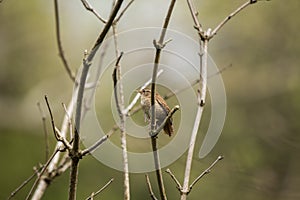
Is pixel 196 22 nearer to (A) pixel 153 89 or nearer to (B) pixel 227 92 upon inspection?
(A) pixel 153 89

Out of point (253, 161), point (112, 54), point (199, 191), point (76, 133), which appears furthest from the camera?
point (199, 191)

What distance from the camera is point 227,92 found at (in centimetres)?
491

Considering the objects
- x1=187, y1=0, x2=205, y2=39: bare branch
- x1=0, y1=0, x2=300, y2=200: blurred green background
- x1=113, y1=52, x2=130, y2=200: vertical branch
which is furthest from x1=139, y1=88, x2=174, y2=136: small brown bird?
x1=0, y1=0, x2=300, y2=200: blurred green background

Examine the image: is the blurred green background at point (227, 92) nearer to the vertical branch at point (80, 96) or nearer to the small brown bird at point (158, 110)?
the small brown bird at point (158, 110)

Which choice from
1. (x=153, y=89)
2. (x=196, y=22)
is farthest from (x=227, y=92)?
(x=153, y=89)

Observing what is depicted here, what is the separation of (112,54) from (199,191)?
3048 millimetres

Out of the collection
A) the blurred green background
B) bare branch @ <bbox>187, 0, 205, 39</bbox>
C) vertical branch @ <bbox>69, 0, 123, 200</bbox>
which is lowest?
vertical branch @ <bbox>69, 0, 123, 200</bbox>

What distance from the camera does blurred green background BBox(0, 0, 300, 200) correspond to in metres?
3.75

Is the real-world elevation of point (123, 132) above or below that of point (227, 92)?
below

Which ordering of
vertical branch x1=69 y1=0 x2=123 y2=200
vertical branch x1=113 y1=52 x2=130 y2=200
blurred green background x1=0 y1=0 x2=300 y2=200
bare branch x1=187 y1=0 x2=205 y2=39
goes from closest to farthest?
vertical branch x1=69 y1=0 x2=123 y2=200, vertical branch x1=113 y1=52 x2=130 y2=200, bare branch x1=187 y1=0 x2=205 y2=39, blurred green background x1=0 y1=0 x2=300 y2=200

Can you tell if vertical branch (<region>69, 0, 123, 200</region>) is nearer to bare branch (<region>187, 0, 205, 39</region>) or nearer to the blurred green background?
bare branch (<region>187, 0, 205, 39</region>)

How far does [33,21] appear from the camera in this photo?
664cm

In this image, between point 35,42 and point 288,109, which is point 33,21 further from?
point 288,109

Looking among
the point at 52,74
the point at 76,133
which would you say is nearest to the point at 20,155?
the point at 52,74
